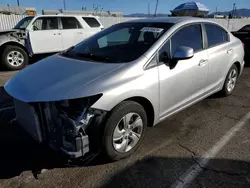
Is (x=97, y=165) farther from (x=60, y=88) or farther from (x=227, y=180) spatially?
(x=227, y=180)

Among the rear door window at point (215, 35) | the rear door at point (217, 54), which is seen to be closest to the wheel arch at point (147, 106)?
the rear door at point (217, 54)

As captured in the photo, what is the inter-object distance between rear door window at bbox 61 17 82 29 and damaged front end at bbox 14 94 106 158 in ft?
23.0

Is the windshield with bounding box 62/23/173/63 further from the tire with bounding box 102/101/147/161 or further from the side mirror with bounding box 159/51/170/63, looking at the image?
the tire with bounding box 102/101/147/161

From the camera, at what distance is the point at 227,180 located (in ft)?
7.74

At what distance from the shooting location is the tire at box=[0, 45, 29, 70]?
7328 millimetres

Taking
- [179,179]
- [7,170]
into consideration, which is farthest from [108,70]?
[7,170]

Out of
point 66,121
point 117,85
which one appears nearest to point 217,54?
point 117,85

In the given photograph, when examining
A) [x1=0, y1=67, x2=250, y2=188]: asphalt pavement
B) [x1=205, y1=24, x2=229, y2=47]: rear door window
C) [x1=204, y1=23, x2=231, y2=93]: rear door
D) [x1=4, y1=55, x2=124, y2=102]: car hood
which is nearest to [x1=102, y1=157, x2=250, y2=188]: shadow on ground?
[x1=0, y1=67, x2=250, y2=188]: asphalt pavement

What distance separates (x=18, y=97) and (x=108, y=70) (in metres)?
1.00

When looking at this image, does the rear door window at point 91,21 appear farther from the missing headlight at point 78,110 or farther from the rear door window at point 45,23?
the missing headlight at point 78,110

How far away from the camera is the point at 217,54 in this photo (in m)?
3.87

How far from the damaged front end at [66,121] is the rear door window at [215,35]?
2483mm

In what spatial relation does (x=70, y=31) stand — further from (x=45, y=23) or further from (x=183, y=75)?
(x=183, y=75)

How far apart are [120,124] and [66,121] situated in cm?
63
